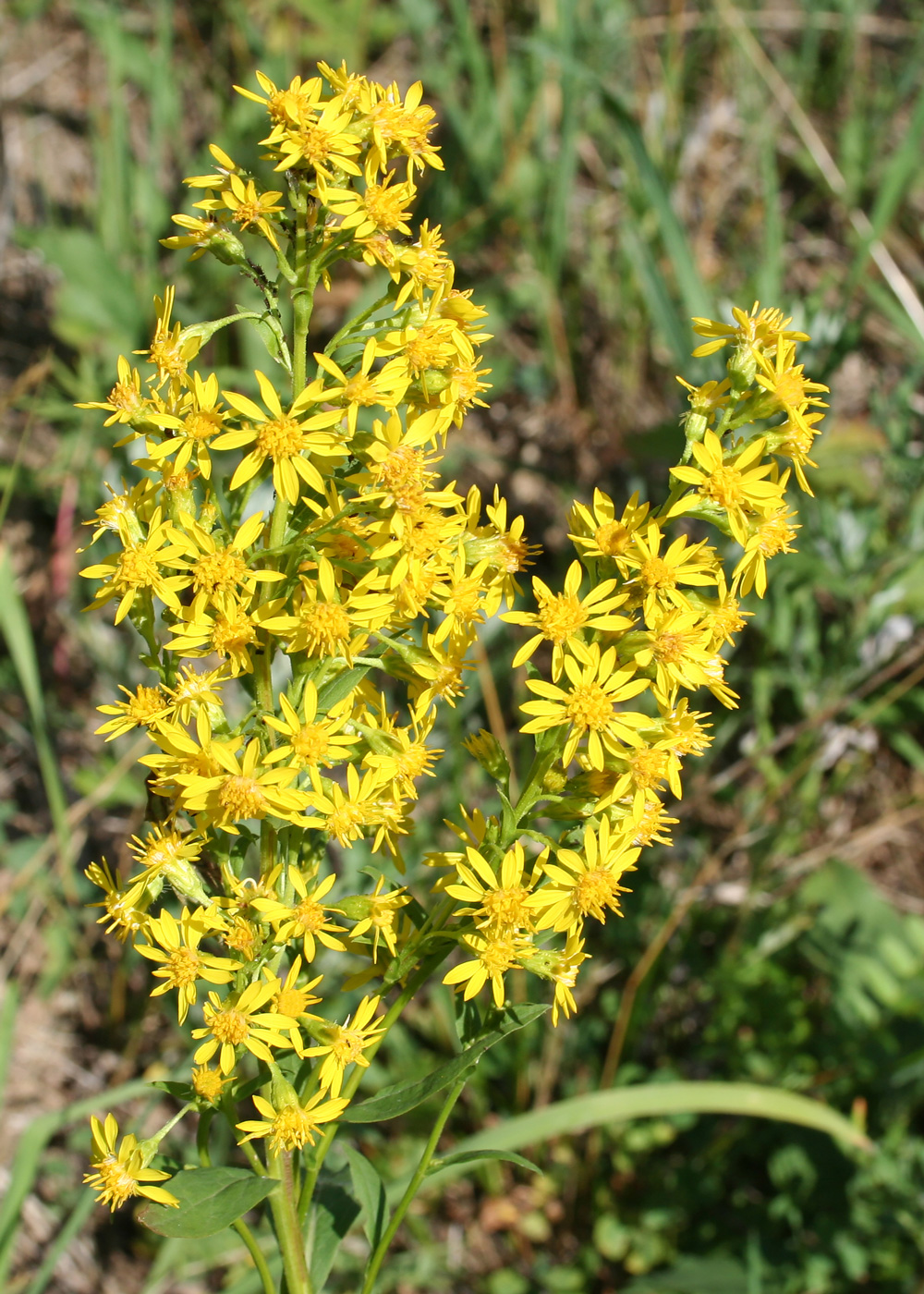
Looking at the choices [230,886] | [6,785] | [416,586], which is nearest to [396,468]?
[416,586]

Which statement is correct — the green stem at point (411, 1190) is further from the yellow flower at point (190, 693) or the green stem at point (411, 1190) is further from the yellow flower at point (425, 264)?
the yellow flower at point (425, 264)

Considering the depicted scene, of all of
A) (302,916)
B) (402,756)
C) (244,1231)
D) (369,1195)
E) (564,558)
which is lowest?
(564,558)

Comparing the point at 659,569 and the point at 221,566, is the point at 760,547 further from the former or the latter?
the point at 221,566

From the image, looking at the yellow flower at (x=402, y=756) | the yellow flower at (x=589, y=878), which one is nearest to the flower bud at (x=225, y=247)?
the yellow flower at (x=402, y=756)

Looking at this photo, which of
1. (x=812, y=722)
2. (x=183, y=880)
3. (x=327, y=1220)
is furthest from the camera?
(x=812, y=722)

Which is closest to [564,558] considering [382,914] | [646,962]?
[646,962]
